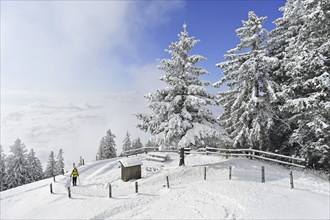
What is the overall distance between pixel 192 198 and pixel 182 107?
8668 mm

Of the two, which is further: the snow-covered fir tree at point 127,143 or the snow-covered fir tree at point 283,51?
the snow-covered fir tree at point 127,143

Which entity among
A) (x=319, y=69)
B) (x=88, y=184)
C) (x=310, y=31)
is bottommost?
(x=88, y=184)

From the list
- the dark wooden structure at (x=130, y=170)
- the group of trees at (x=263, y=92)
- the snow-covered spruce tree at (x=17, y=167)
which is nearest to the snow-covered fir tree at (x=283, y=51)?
the group of trees at (x=263, y=92)

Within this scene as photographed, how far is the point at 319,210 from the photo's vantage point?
10164mm

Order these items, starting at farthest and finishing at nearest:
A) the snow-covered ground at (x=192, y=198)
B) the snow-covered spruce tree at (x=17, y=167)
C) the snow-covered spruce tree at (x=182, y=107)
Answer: the snow-covered spruce tree at (x=17, y=167) < the snow-covered spruce tree at (x=182, y=107) < the snow-covered ground at (x=192, y=198)

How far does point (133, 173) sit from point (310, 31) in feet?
59.7

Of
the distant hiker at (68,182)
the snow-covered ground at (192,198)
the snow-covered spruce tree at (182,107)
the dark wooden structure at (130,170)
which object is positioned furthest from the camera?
the distant hiker at (68,182)

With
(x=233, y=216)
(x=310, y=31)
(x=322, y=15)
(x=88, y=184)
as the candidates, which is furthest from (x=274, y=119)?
(x=88, y=184)

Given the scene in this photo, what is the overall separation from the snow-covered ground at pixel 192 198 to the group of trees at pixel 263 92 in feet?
9.48

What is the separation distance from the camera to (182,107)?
19406 millimetres

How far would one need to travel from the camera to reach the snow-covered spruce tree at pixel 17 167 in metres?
39.6

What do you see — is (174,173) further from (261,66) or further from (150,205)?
(261,66)

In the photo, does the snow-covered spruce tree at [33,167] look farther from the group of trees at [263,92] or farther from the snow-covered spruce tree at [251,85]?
the snow-covered spruce tree at [251,85]

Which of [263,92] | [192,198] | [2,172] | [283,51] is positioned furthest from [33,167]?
[283,51]
